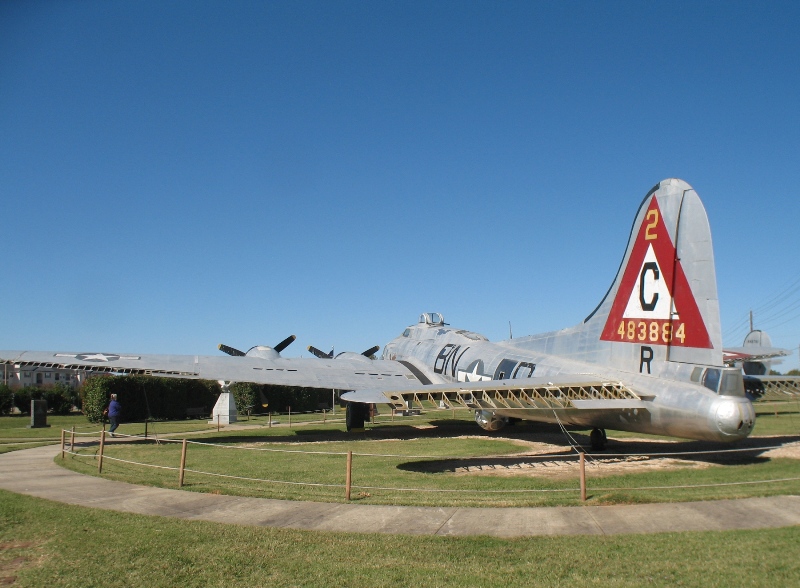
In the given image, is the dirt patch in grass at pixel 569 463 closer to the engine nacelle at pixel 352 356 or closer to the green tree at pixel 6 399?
the engine nacelle at pixel 352 356

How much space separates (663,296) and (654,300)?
0.30m

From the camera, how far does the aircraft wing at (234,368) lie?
23.5 metres

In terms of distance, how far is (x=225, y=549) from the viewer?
836 cm

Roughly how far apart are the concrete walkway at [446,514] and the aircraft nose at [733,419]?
214cm

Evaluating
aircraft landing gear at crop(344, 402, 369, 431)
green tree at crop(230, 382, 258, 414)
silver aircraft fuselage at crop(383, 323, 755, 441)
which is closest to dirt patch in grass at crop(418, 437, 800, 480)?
silver aircraft fuselage at crop(383, 323, 755, 441)

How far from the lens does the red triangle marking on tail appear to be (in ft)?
49.6

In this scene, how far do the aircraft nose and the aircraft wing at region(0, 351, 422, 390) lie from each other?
11.7 m

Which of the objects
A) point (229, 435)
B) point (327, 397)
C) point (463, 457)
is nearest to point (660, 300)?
point (463, 457)

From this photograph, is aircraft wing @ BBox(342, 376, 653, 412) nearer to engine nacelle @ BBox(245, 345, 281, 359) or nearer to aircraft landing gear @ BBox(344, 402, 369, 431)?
aircraft landing gear @ BBox(344, 402, 369, 431)

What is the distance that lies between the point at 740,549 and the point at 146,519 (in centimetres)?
928

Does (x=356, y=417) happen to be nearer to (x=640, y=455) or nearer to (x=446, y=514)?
(x=640, y=455)

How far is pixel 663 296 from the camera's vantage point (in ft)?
51.8

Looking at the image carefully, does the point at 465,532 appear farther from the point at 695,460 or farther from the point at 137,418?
the point at 137,418

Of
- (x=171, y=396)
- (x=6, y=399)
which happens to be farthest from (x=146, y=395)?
(x=6, y=399)
